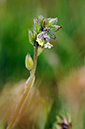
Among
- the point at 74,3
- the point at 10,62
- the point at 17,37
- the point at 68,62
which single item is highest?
the point at 74,3

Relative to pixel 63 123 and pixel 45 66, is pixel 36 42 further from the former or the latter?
pixel 45 66

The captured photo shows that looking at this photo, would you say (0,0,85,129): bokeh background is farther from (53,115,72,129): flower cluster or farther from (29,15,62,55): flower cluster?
(29,15,62,55): flower cluster

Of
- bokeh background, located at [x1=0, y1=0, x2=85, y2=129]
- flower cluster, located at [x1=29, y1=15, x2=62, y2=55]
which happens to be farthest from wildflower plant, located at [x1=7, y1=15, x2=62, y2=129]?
bokeh background, located at [x1=0, y1=0, x2=85, y2=129]

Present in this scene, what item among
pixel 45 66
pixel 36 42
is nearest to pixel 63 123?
pixel 36 42

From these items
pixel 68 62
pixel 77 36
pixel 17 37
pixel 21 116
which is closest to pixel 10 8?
pixel 17 37

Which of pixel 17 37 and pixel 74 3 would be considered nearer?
pixel 17 37

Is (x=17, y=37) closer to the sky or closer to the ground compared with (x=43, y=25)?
closer to the sky

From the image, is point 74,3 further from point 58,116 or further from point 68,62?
point 58,116
